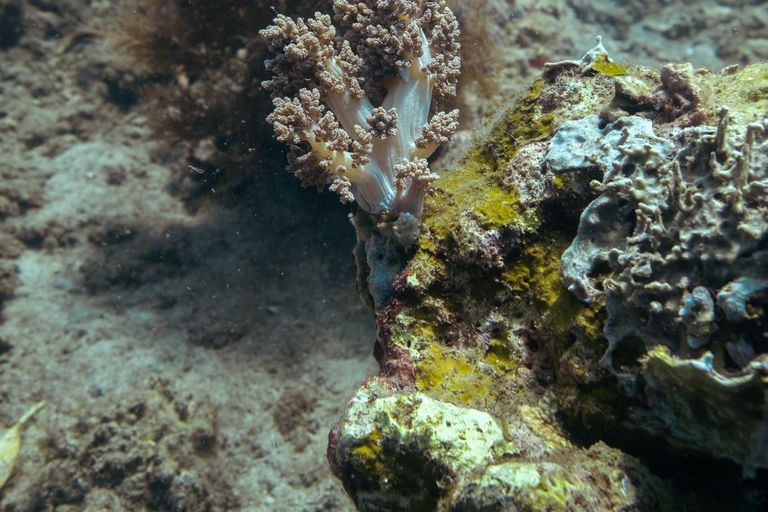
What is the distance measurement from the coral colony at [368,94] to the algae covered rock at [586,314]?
0.32m

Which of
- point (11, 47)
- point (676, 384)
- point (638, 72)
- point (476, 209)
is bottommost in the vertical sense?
point (11, 47)

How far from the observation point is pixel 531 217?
2812 mm

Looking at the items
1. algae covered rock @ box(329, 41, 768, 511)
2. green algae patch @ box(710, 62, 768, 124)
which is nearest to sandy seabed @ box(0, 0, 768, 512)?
algae covered rock @ box(329, 41, 768, 511)

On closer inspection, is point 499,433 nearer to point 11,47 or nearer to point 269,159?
point 269,159

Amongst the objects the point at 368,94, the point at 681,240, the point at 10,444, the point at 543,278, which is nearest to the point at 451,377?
the point at 543,278

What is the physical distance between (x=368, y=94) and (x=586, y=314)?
2.15m

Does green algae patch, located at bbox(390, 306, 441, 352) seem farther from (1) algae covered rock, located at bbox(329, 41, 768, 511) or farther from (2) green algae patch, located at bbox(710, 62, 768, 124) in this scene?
(2) green algae patch, located at bbox(710, 62, 768, 124)

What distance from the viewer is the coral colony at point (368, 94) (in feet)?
9.79

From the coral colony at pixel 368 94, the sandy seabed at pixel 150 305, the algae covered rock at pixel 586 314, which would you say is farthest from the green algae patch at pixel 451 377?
the sandy seabed at pixel 150 305

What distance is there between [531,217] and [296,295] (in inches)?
130

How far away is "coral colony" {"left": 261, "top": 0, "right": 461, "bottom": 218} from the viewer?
2.98 meters

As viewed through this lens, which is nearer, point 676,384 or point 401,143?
point 676,384

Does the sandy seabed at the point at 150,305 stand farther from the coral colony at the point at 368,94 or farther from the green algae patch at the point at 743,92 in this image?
the green algae patch at the point at 743,92

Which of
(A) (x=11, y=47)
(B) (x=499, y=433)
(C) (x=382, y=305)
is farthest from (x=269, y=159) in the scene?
(A) (x=11, y=47)
